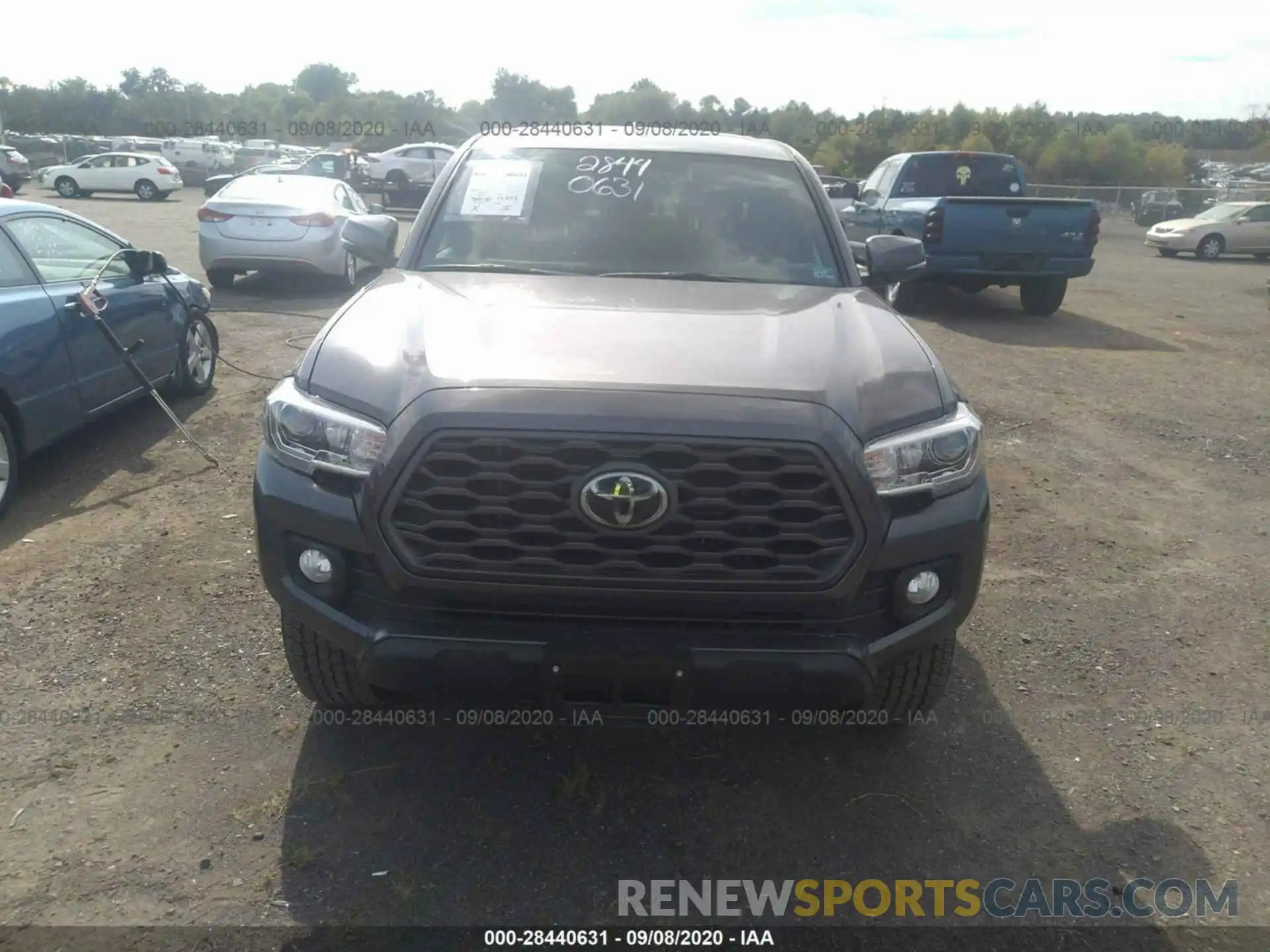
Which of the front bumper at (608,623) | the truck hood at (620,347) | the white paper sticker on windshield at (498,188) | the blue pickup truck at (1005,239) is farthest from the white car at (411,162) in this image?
the front bumper at (608,623)

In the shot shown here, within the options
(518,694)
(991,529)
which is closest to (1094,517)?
(991,529)

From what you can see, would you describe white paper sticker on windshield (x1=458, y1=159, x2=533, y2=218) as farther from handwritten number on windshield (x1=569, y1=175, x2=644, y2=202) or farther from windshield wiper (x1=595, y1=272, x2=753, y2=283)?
windshield wiper (x1=595, y1=272, x2=753, y2=283)

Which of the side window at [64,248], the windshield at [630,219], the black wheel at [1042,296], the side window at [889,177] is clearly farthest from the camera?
the side window at [889,177]

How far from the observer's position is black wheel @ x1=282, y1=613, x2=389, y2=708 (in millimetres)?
2916

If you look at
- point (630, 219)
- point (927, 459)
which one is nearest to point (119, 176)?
point (630, 219)

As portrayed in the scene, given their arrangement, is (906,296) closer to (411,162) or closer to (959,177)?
(959,177)

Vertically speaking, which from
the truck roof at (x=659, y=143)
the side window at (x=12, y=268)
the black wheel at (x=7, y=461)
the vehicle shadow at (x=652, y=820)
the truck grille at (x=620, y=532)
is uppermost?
the truck roof at (x=659, y=143)

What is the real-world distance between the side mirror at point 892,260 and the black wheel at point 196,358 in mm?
4752

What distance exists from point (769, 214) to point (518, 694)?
2379 millimetres

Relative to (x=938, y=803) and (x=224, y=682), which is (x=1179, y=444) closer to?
(x=938, y=803)

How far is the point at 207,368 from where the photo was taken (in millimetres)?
7199

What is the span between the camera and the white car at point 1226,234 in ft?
75.7

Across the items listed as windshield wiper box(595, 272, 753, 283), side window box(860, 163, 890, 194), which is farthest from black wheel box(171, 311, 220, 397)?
side window box(860, 163, 890, 194)

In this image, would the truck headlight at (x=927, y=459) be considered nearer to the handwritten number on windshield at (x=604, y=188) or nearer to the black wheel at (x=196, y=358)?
the handwritten number on windshield at (x=604, y=188)
